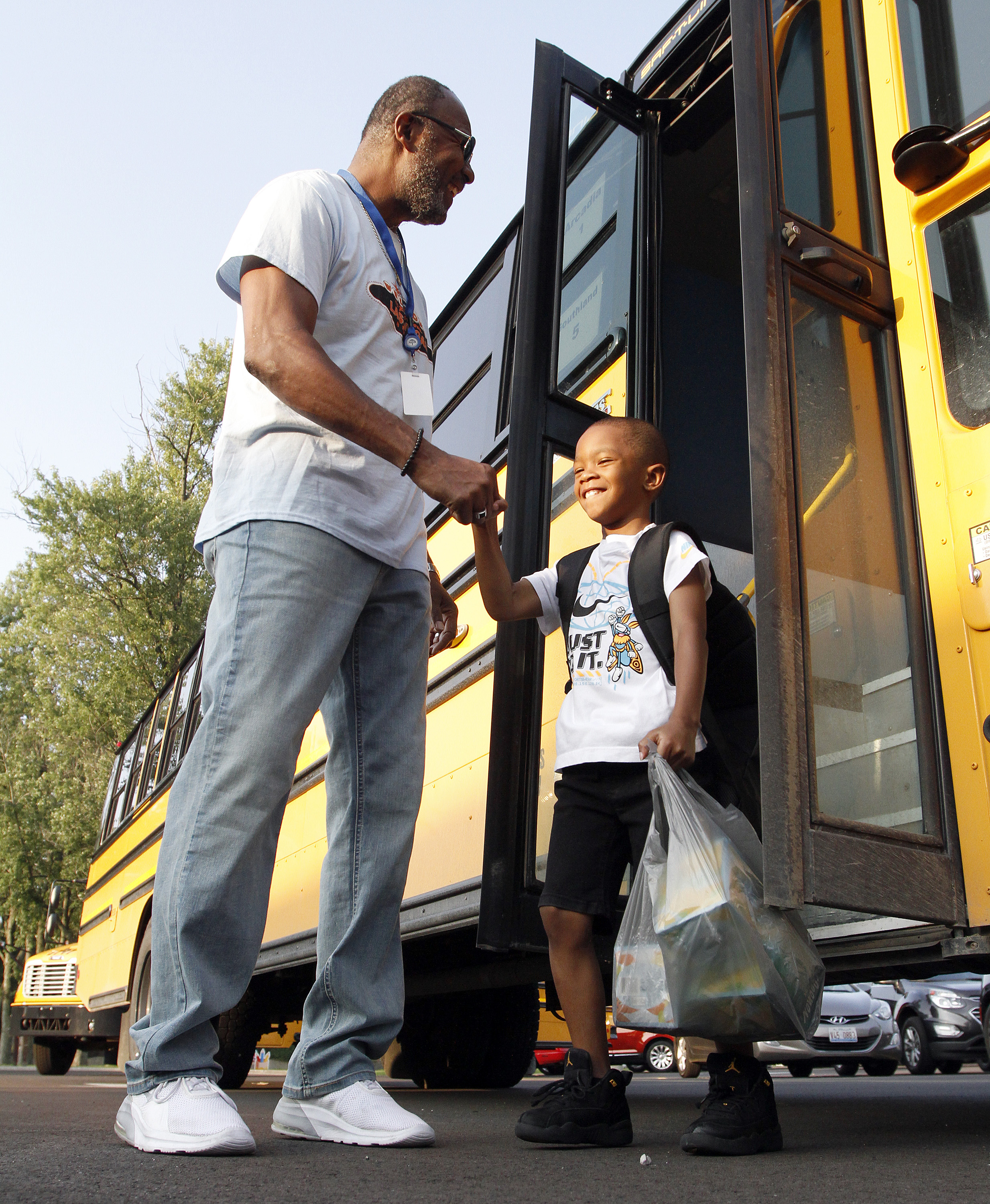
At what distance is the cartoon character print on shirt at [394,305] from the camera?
2.17m

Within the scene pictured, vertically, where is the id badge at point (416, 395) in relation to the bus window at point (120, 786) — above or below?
below

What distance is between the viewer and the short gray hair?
7.44 feet

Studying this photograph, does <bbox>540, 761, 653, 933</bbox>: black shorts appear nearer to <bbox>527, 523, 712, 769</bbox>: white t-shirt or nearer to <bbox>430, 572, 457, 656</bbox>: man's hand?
<bbox>527, 523, 712, 769</bbox>: white t-shirt

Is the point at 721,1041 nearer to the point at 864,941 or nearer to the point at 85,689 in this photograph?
the point at 864,941

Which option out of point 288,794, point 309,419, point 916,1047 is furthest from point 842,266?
point 916,1047

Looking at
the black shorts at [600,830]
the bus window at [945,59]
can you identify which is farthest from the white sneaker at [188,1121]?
the bus window at [945,59]

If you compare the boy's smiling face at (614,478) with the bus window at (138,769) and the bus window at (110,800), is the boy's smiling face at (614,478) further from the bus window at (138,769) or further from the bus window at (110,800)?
the bus window at (110,800)

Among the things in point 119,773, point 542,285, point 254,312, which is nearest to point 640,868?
point 254,312

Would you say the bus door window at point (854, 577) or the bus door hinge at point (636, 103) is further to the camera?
the bus door hinge at point (636, 103)

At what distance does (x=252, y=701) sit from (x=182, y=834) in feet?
0.76

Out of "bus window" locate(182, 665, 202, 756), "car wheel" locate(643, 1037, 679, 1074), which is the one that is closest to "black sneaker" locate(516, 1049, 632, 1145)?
"bus window" locate(182, 665, 202, 756)

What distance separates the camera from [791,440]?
2.11 m

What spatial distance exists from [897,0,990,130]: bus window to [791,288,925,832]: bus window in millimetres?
473

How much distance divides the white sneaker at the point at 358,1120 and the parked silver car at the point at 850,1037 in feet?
28.9
